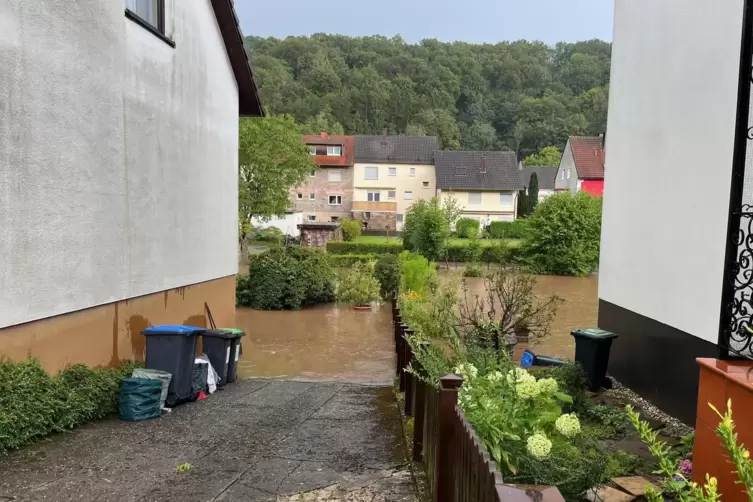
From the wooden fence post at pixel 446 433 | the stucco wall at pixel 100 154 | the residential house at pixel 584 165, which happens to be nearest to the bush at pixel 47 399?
the stucco wall at pixel 100 154

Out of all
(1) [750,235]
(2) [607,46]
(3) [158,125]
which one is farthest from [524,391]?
(2) [607,46]

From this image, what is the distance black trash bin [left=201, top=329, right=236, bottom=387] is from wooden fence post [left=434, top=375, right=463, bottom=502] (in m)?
6.08

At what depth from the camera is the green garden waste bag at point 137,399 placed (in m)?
6.24

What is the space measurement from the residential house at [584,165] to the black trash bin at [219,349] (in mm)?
43212

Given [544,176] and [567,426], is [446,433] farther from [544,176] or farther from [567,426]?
[544,176]

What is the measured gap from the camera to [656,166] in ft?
23.3

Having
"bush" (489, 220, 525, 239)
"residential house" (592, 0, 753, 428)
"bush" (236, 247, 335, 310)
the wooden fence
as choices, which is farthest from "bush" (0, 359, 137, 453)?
"bush" (489, 220, 525, 239)

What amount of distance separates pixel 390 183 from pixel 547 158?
36088 mm

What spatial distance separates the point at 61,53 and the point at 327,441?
508 centimetres

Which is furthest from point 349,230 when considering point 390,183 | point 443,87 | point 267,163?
point 443,87

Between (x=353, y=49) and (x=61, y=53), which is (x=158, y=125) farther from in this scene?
(x=353, y=49)

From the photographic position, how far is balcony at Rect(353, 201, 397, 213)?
168 ft

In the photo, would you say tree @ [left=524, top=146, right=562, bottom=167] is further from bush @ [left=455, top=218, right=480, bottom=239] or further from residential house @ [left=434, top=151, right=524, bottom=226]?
bush @ [left=455, top=218, right=480, bottom=239]

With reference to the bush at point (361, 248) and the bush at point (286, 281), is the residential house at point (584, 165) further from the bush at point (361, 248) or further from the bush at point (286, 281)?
the bush at point (286, 281)
